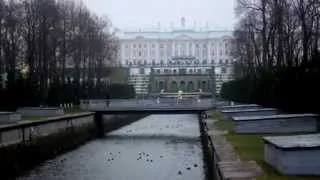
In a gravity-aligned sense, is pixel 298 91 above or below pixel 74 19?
below

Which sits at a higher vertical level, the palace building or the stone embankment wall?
the palace building

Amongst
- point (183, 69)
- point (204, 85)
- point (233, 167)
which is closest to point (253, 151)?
point (233, 167)

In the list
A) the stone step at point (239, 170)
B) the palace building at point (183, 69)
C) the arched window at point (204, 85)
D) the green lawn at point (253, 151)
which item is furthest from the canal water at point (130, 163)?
the arched window at point (204, 85)

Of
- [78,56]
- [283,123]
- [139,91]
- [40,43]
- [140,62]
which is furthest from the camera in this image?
[140,62]

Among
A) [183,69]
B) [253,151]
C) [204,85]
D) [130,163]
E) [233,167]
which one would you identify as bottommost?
[130,163]

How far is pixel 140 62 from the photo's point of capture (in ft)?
632

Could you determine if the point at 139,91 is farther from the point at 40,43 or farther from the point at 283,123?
the point at 283,123

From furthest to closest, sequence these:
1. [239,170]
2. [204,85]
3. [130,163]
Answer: [204,85] → [130,163] → [239,170]

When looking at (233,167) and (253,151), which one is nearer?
(233,167)

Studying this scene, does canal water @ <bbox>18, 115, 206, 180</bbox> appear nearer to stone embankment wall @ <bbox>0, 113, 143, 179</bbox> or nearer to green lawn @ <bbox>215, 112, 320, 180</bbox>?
stone embankment wall @ <bbox>0, 113, 143, 179</bbox>

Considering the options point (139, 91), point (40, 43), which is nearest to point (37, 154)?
point (40, 43)

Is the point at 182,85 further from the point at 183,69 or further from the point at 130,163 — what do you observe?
the point at 130,163

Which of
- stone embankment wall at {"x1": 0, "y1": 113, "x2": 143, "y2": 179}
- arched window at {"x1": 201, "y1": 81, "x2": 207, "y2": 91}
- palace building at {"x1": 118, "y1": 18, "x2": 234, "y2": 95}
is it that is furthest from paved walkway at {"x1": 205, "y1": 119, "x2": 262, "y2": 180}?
arched window at {"x1": 201, "y1": 81, "x2": 207, "y2": 91}

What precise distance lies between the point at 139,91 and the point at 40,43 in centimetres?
9416
